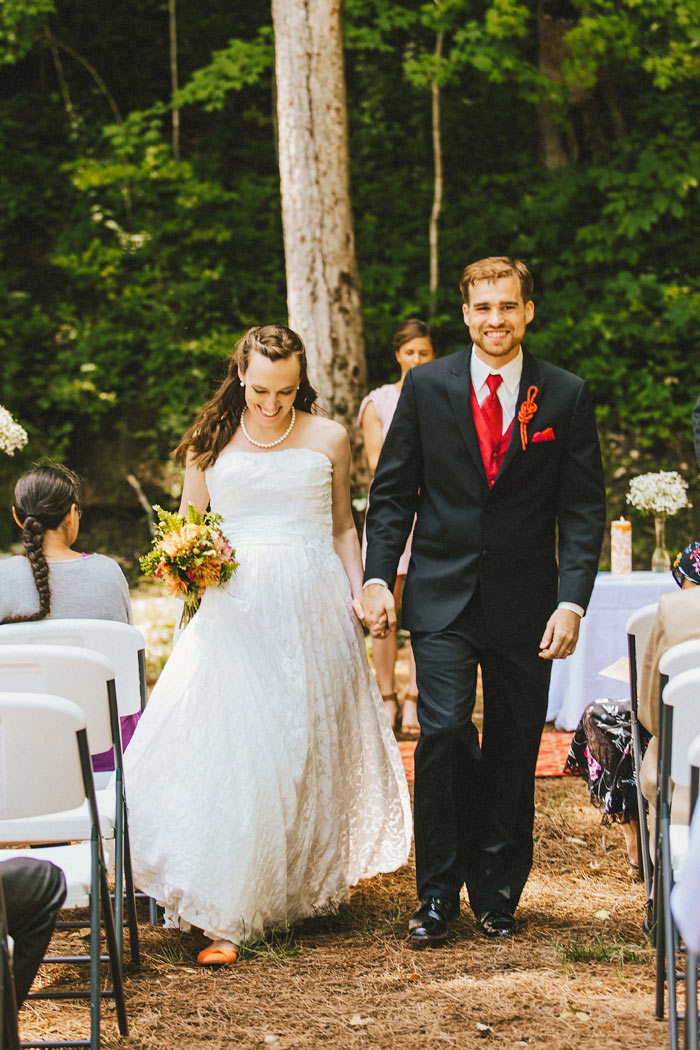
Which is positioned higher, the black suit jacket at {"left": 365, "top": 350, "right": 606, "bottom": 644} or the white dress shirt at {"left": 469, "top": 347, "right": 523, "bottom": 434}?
the white dress shirt at {"left": 469, "top": 347, "right": 523, "bottom": 434}

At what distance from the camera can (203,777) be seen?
368cm

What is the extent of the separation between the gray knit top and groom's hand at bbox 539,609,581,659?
1449 mm

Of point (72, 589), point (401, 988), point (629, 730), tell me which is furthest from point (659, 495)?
point (401, 988)

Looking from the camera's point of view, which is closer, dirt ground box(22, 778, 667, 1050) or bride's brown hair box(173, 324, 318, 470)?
dirt ground box(22, 778, 667, 1050)

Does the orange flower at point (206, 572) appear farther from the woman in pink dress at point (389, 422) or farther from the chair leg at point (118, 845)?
the woman in pink dress at point (389, 422)

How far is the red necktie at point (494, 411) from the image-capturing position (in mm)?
3738

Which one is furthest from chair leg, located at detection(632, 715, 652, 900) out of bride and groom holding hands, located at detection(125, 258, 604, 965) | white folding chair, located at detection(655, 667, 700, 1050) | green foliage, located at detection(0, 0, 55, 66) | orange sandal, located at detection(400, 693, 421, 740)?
green foliage, located at detection(0, 0, 55, 66)

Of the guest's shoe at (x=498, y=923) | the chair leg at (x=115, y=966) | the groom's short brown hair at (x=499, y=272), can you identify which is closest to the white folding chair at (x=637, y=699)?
the guest's shoe at (x=498, y=923)

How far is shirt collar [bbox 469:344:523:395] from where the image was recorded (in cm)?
378

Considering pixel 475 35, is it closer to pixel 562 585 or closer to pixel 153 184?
pixel 153 184

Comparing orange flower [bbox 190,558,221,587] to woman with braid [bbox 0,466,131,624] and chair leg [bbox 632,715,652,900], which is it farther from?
chair leg [bbox 632,715,652,900]

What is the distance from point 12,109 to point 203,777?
10.8m

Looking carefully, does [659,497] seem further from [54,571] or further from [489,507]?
[54,571]

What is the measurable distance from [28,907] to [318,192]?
6184 mm
